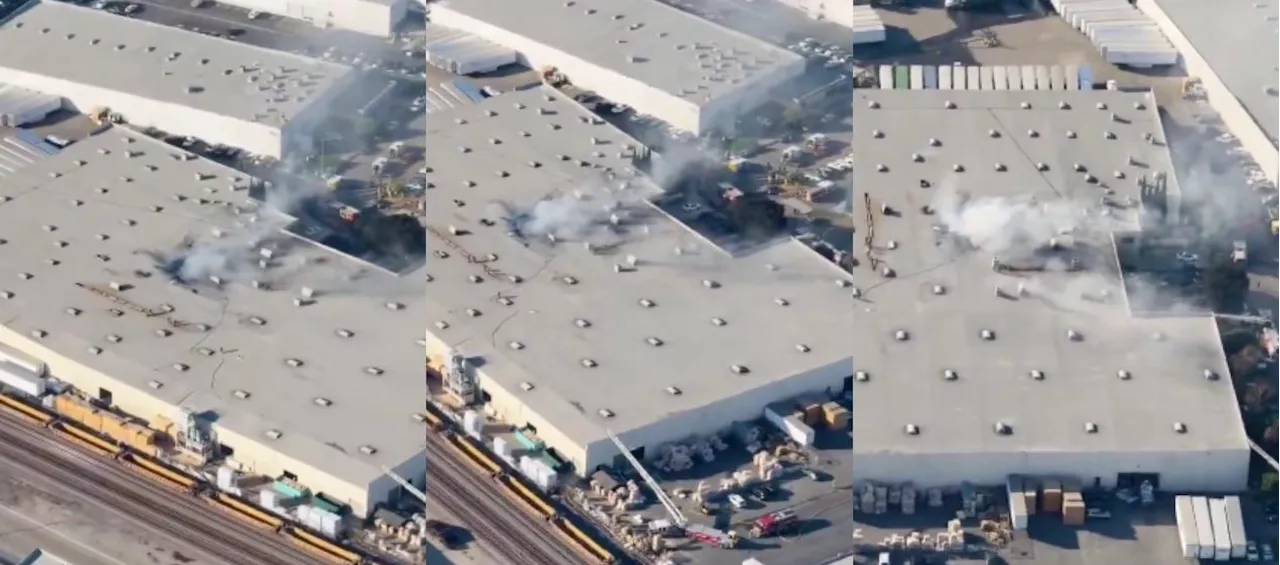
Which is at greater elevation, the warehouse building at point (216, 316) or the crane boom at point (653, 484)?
the crane boom at point (653, 484)

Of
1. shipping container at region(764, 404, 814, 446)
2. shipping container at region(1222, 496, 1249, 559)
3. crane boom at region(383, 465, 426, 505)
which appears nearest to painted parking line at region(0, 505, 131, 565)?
crane boom at region(383, 465, 426, 505)

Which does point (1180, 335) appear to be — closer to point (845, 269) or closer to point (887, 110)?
point (845, 269)

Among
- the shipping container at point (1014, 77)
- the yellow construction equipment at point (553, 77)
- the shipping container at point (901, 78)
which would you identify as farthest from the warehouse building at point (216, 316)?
→ the shipping container at point (1014, 77)

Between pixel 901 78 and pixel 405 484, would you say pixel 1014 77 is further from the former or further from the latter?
pixel 405 484

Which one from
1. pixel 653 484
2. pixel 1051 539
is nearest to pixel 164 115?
pixel 653 484

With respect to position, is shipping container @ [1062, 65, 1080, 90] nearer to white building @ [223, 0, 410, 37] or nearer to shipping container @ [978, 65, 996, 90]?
shipping container @ [978, 65, 996, 90]

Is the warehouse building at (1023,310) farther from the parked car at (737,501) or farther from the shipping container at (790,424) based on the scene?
the parked car at (737,501)
